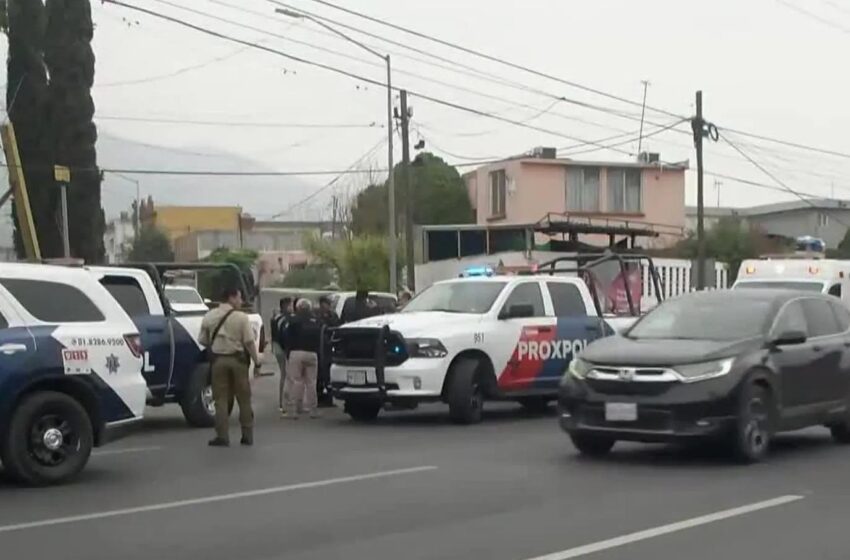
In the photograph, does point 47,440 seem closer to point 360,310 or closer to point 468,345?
point 468,345

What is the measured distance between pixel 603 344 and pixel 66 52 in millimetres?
29340

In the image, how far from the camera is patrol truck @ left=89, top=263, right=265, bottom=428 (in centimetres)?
1648

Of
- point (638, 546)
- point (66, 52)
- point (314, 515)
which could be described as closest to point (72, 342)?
point (314, 515)

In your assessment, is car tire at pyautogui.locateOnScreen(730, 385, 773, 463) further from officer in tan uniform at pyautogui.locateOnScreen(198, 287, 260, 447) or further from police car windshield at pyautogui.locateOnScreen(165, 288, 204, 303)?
police car windshield at pyautogui.locateOnScreen(165, 288, 204, 303)

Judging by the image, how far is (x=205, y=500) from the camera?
10.7 meters

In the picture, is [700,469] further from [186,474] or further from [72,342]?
[72,342]

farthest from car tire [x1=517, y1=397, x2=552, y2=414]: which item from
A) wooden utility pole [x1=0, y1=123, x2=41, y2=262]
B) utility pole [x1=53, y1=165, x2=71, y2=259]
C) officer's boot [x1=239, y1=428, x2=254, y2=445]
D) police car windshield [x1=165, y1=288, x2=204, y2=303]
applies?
utility pole [x1=53, y1=165, x2=71, y2=259]

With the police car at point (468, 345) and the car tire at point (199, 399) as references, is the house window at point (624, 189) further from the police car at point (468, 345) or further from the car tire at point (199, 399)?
the car tire at point (199, 399)

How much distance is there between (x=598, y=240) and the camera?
53.2m

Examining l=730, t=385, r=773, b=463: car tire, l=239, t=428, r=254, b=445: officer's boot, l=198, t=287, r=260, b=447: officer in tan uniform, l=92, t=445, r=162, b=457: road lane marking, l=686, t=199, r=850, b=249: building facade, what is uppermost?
l=686, t=199, r=850, b=249: building facade

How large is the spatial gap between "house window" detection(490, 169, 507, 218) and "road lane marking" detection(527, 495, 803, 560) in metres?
48.3

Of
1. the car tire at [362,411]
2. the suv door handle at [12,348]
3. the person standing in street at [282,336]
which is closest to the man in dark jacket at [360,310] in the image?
the person standing in street at [282,336]

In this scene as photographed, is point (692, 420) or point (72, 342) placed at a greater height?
point (72, 342)

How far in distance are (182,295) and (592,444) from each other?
1672 cm
